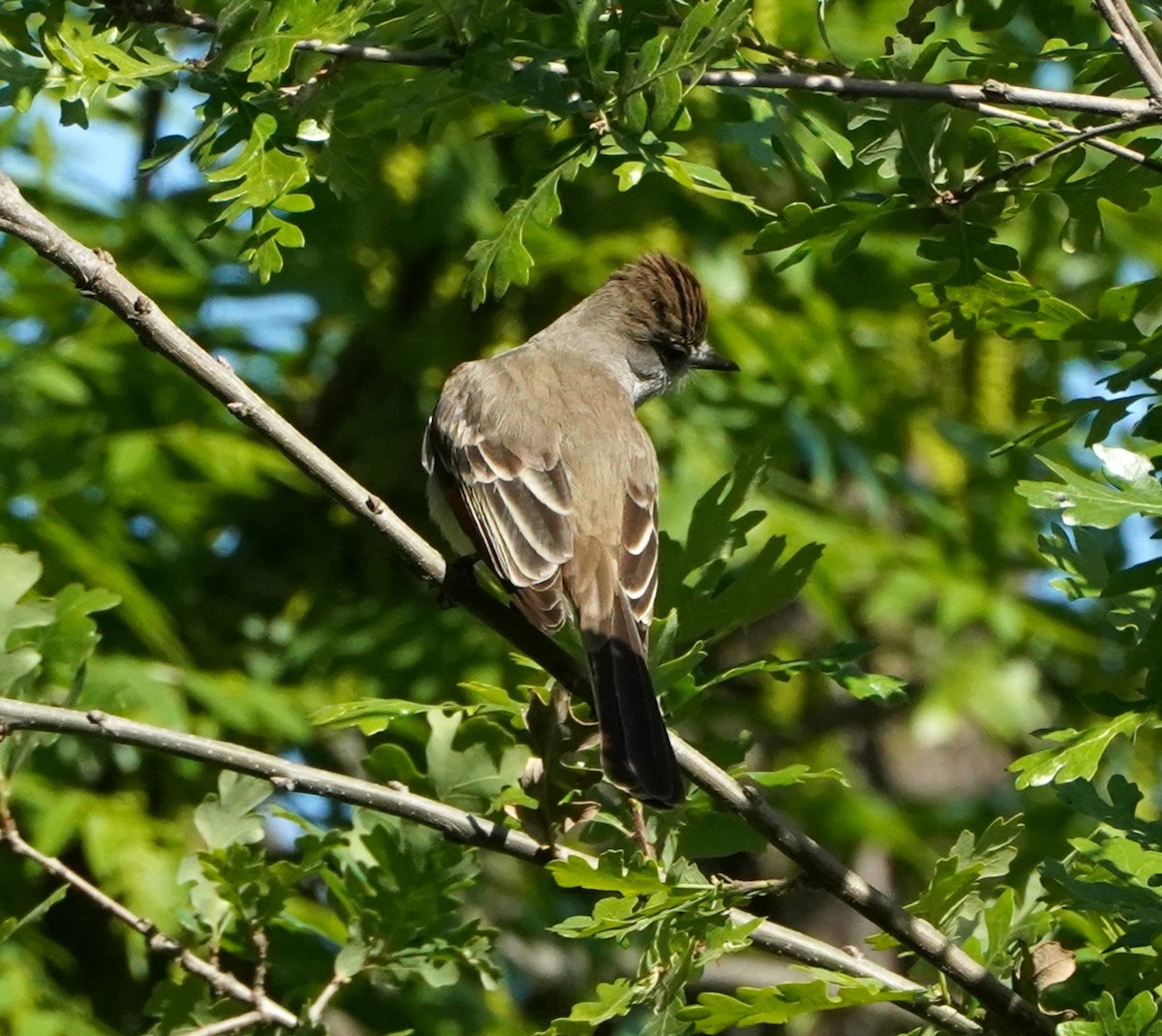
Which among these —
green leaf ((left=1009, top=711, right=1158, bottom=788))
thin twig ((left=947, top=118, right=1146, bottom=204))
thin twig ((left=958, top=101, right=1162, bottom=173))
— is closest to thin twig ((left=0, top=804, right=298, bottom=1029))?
green leaf ((left=1009, top=711, right=1158, bottom=788))

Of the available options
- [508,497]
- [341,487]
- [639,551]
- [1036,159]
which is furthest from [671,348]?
[1036,159]

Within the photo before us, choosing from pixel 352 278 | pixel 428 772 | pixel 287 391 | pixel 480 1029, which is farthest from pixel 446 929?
pixel 287 391

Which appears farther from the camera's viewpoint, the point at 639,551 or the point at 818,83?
the point at 639,551

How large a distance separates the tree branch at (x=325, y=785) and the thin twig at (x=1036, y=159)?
1.18 meters

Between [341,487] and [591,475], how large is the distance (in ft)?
5.09

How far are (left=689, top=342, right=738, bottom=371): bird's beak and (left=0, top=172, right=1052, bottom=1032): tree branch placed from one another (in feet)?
8.41

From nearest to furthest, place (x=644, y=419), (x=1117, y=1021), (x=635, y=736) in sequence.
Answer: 1. (x=1117, y=1021)
2. (x=635, y=736)
3. (x=644, y=419)

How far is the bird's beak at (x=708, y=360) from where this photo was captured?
5449 mm

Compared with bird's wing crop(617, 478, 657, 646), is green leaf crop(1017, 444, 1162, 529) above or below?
above

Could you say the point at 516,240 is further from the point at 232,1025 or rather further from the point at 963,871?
the point at 232,1025

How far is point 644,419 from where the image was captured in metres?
6.23

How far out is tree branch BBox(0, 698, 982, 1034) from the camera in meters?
2.69

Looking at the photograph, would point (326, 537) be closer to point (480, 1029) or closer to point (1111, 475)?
point (480, 1029)

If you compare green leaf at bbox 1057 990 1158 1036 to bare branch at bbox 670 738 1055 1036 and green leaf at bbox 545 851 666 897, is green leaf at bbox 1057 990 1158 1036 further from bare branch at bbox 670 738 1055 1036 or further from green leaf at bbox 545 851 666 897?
green leaf at bbox 545 851 666 897
